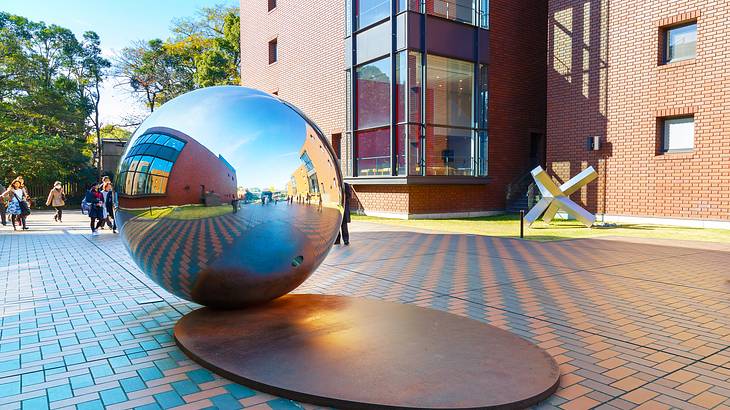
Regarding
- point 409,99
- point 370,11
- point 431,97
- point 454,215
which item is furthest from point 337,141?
point 454,215

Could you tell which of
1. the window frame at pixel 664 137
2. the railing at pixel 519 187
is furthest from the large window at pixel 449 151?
the window frame at pixel 664 137

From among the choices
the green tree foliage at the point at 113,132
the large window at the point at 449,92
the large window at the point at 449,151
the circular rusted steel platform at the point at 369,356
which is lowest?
the circular rusted steel platform at the point at 369,356

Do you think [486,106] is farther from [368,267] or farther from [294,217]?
[294,217]

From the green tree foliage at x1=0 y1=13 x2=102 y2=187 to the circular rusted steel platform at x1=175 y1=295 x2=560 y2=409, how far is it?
31.9 m

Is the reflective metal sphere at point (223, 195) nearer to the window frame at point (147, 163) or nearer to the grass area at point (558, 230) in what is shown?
the window frame at point (147, 163)

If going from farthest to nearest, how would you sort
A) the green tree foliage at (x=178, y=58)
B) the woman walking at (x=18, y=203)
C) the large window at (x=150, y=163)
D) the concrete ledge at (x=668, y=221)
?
the green tree foliage at (x=178, y=58) < the woman walking at (x=18, y=203) < the concrete ledge at (x=668, y=221) < the large window at (x=150, y=163)

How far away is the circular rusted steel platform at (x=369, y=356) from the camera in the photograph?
313cm

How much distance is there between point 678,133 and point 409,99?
913cm

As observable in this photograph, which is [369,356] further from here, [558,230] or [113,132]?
[113,132]

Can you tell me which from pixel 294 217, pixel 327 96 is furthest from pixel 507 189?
pixel 294 217

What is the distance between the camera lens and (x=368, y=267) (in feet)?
27.6

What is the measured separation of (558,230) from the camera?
1503 cm

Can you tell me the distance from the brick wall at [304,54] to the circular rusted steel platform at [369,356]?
18.1 meters

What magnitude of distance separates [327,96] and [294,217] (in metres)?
19.8
